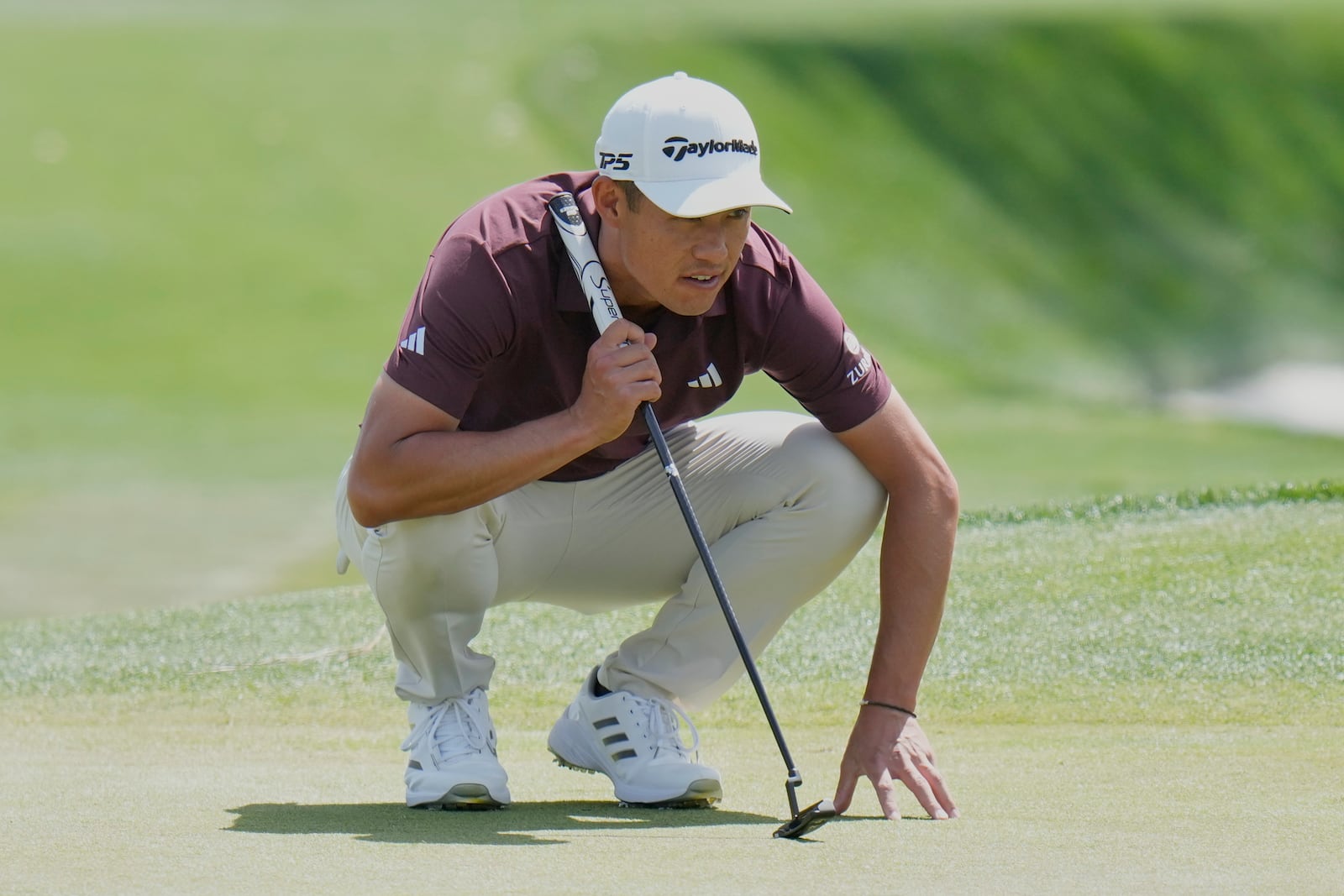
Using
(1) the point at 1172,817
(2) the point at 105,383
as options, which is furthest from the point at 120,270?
(1) the point at 1172,817

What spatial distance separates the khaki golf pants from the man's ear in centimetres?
45

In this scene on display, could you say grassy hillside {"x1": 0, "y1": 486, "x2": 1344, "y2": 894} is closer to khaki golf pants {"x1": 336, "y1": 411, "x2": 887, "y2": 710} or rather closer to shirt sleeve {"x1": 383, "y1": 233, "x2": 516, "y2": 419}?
khaki golf pants {"x1": 336, "y1": 411, "x2": 887, "y2": 710}

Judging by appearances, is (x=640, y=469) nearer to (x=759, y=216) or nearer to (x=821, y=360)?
(x=821, y=360)

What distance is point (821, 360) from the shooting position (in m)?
2.54

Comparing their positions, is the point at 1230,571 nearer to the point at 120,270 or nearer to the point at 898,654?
the point at 898,654

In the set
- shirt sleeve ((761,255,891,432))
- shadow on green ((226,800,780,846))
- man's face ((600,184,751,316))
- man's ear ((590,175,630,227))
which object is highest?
man's ear ((590,175,630,227))

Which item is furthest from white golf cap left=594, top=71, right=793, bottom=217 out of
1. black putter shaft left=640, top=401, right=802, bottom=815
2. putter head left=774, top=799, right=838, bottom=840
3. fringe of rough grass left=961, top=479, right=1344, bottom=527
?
fringe of rough grass left=961, top=479, right=1344, bottom=527

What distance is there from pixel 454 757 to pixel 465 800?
7 cm

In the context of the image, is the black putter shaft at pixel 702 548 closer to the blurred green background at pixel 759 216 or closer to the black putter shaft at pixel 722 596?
the black putter shaft at pixel 722 596

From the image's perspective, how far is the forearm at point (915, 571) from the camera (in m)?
2.58

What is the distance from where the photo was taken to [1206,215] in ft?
45.2

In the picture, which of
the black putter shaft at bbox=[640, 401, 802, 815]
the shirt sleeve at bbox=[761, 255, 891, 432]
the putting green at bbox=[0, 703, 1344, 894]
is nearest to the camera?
the putting green at bbox=[0, 703, 1344, 894]

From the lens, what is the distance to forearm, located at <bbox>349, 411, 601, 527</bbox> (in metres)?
2.37

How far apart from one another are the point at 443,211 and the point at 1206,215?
5823 mm
